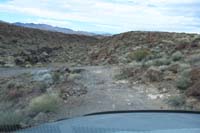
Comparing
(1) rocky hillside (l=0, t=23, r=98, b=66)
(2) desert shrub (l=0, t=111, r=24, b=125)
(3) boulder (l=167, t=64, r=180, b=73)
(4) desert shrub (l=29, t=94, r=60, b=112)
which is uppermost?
(3) boulder (l=167, t=64, r=180, b=73)

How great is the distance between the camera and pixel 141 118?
4.25m

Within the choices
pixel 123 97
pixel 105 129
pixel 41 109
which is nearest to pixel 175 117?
pixel 105 129

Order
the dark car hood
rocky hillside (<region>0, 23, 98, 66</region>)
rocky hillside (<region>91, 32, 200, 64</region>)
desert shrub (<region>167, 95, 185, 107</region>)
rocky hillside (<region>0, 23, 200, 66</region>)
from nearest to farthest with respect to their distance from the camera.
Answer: the dark car hood
desert shrub (<region>167, 95, 185, 107</region>)
rocky hillside (<region>91, 32, 200, 64</region>)
rocky hillside (<region>0, 23, 200, 66</region>)
rocky hillside (<region>0, 23, 98, 66</region>)

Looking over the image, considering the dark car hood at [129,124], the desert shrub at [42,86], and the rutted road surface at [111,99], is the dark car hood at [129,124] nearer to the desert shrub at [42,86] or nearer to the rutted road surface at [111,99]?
the rutted road surface at [111,99]

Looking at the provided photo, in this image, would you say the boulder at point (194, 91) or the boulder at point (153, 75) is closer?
the boulder at point (194, 91)

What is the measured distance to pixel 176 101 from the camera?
55.6ft

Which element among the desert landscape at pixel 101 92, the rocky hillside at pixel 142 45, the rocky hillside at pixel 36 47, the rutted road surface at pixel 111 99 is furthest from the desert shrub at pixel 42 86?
the rocky hillside at pixel 36 47

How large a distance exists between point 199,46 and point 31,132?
31.2 m

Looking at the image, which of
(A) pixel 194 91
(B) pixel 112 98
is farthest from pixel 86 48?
(A) pixel 194 91

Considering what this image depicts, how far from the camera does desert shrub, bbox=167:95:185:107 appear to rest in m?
16.8

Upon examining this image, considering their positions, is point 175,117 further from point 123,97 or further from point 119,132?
point 123,97

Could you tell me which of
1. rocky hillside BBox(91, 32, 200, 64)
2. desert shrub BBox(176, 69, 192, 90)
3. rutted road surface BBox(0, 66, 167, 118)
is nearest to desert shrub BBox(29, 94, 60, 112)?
rutted road surface BBox(0, 66, 167, 118)

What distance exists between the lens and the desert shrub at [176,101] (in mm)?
16812

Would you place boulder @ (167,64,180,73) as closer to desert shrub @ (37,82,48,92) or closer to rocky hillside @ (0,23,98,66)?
desert shrub @ (37,82,48,92)
